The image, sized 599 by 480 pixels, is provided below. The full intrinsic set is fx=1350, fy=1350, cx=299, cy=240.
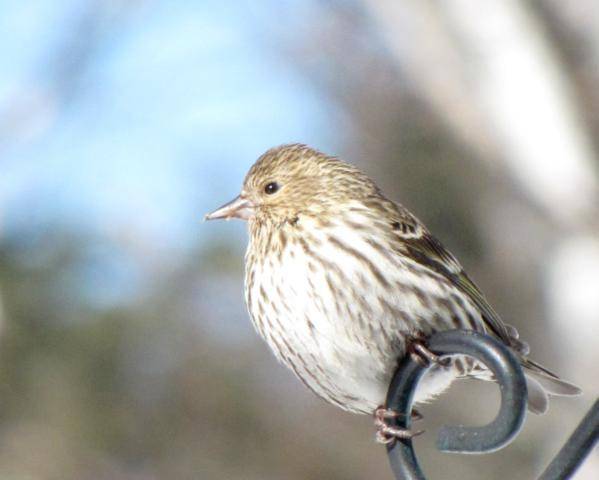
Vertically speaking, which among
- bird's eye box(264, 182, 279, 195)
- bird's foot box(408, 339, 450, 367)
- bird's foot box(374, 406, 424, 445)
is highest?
bird's eye box(264, 182, 279, 195)

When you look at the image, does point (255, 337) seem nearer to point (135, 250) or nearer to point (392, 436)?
point (135, 250)

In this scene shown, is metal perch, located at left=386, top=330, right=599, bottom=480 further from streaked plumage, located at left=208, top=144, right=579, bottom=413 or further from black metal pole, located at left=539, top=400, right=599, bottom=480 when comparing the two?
streaked plumage, located at left=208, top=144, right=579, bottom=413

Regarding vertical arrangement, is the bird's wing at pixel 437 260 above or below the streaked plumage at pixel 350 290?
above

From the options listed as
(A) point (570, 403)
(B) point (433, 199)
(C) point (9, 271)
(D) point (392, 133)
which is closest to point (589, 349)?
(A) point (570, 403)

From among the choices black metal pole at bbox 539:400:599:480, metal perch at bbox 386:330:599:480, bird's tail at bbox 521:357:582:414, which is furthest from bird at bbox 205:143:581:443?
black metal pole at bbox 539:400:599:480

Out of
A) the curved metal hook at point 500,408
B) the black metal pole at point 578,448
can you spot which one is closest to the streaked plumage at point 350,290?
the curved metal hook at point 500,408

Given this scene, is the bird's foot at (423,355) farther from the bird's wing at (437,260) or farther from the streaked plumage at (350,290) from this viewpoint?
the bird's wing at (437,260)

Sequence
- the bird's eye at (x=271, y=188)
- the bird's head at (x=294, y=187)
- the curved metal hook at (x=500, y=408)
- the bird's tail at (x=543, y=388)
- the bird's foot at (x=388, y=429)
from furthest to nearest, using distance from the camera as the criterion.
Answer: the bird's eye at (x=271, y=188) → the bird's head at (x=294, y=187) → the bird's tail at (x=543, y=388) → the bird's foot at (x=388, y=429) → the curved metal hook at (x=500, y=408)
